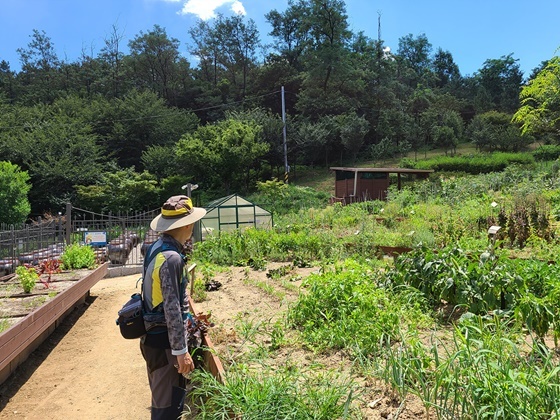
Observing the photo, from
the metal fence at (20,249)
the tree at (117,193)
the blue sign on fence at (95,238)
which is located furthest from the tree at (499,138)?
the metal fence at (20,249)

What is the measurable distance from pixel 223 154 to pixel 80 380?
25.4 m

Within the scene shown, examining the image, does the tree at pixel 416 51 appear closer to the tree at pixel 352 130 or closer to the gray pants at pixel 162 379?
the tree at pixel 352 130

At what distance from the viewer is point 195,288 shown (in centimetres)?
597

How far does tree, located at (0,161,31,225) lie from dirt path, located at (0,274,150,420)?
17.8m

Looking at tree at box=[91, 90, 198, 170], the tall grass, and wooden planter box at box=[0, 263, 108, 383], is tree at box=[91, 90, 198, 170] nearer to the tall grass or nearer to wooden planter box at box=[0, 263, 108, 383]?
wooden planter box at box=[0, 263, 108, 383]

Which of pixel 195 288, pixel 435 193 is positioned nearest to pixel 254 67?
pixel 435 193

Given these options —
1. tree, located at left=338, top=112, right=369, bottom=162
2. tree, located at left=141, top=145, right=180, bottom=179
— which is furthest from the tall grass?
tree, located at left=338, top=112, right=369, bottom=162

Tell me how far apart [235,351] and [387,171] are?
21745 millimetres

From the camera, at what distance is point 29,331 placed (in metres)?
4.18

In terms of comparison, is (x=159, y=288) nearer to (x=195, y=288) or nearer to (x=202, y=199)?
(x=195, y=288)

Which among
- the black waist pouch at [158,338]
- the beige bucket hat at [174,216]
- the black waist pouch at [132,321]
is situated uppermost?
the beige bucket hat at [174,216]

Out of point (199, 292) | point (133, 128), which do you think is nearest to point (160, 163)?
point (133, 128)

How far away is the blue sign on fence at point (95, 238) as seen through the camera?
39.7 feet

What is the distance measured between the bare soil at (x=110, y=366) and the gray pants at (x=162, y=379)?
24.7 inches
